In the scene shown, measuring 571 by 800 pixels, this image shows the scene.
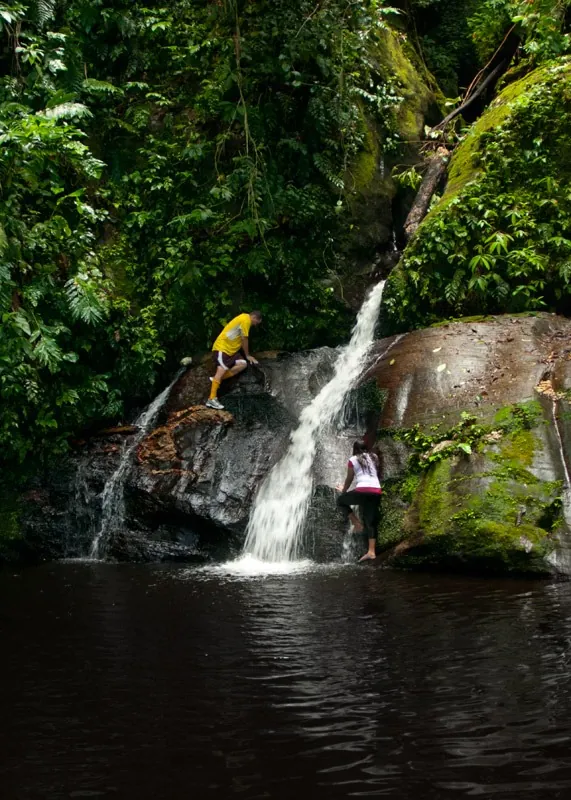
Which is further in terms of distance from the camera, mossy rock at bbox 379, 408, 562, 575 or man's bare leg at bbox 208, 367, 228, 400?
man's bare leg at bbox 208, 367, 228, 400

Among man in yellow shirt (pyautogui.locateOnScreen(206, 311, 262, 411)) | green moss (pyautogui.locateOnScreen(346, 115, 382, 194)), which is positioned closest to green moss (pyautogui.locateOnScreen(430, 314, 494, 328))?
man in yellow shirt (pyautogui.locateOnScreen(206, 311, 262, 411))

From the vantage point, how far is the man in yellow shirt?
1138 cm

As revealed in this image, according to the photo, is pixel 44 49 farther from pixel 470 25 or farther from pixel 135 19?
pixel 470 25

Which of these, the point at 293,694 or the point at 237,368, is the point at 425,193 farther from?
the point at 293,694

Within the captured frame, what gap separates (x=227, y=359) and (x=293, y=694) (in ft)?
25.3

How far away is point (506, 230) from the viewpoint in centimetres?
1126

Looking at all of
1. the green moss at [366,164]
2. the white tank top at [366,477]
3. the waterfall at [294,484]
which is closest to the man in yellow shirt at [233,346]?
the waterfall at [294,484]

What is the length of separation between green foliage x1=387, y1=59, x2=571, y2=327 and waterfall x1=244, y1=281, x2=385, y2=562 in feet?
4.68

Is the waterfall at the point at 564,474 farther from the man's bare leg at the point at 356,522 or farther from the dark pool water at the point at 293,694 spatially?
the man's bare leg at the point at 356,522

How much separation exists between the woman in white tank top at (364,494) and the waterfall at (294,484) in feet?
2.20

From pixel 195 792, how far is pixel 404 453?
6.23 meters

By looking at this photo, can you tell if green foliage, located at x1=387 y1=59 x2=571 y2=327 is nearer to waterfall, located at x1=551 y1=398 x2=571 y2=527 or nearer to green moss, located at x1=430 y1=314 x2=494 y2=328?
green moss, located at x1=430 y1=314 x2=494 y2=328

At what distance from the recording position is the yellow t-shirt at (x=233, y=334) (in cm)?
1138

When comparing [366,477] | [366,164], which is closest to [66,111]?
[366,477]
